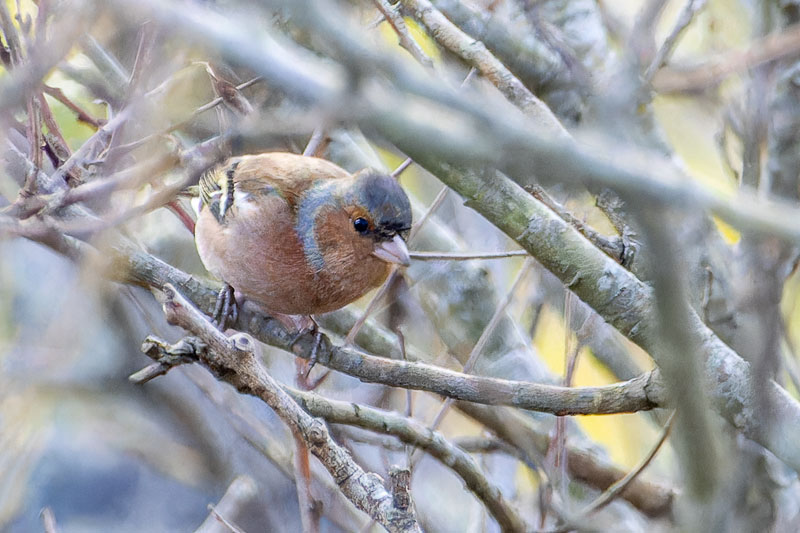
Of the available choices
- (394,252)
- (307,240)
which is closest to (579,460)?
(394,252)

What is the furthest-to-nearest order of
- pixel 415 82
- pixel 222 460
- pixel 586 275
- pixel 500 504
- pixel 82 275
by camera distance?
1. pixel 222 460
2. pixel 586 275
3. pixel 500 504
4. pixel 82 275
5. pixel 415 82

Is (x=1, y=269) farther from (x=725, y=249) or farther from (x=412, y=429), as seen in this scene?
(x=725, y=249)

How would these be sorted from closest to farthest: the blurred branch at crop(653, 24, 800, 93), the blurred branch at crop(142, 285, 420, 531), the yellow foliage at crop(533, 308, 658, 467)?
the blurred branch at crop(142, 285, 420, 531), the blurred branch at crop(653, 24, 800, 93), the yellow foliage at crop(533, 308, 658, 467)

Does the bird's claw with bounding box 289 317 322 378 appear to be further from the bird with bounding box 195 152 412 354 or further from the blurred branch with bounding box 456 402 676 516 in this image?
the blurred branch with bounding box 456 402 676 516

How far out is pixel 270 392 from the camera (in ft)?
6.43

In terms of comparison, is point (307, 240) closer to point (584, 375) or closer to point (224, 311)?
point (224, 311)

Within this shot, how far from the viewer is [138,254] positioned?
2.58 metres

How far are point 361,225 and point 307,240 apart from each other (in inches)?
8.2

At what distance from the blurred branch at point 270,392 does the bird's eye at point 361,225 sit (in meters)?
1.20

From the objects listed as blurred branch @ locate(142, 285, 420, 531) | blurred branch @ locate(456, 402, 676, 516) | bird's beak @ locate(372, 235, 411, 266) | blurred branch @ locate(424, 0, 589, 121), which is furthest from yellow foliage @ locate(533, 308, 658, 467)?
blurred branch @ locate(142, 285, 420, 531)

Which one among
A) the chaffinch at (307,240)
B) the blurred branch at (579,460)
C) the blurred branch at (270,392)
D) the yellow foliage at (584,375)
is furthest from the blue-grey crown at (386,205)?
the yellow foliage at (584,375)

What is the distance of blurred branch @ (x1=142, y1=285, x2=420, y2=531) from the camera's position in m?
1.83

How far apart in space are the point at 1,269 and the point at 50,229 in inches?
22.1

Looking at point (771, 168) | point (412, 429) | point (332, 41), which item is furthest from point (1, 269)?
point (771, 168)
